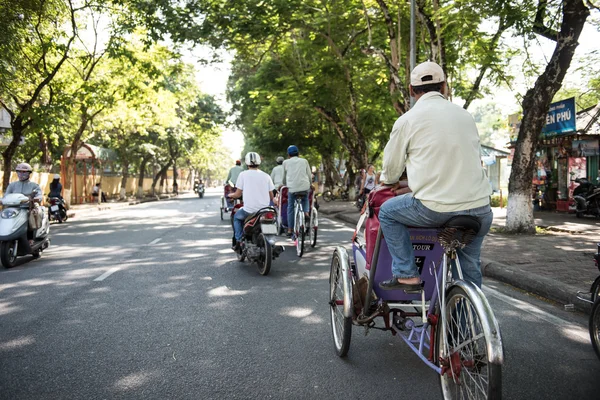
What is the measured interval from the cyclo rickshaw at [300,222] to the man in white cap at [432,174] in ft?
19.2

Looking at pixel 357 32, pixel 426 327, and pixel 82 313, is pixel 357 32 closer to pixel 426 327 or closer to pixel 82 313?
pixel 82 313

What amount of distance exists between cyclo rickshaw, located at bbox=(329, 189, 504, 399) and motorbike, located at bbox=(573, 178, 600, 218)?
43.9 ft

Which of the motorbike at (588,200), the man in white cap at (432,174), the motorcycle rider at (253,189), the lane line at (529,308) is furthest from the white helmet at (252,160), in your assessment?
the motorbike at (588,200)

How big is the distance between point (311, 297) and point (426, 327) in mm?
2843

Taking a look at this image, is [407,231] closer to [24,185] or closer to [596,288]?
[596,288]

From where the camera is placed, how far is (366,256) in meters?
3.63

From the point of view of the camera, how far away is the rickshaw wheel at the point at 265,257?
720 centimetres

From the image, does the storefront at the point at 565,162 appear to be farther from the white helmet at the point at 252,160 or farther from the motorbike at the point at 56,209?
the motorbike at the point at 56,209

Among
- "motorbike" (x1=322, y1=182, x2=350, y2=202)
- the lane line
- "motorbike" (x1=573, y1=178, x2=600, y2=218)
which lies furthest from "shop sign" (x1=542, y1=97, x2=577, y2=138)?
"motorbike" (x1=322, y1=182, x2=350, y2=202)

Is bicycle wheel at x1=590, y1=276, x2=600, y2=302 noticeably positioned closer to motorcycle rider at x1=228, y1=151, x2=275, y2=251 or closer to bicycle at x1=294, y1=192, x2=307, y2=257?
motorcycle rider at x1=228, y1=151, x2=275, y2=251

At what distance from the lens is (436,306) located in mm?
3107

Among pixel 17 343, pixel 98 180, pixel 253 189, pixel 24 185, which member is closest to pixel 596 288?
pixel 253 189

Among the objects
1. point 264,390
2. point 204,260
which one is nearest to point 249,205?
point 204,260

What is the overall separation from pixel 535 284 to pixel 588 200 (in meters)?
10.5
